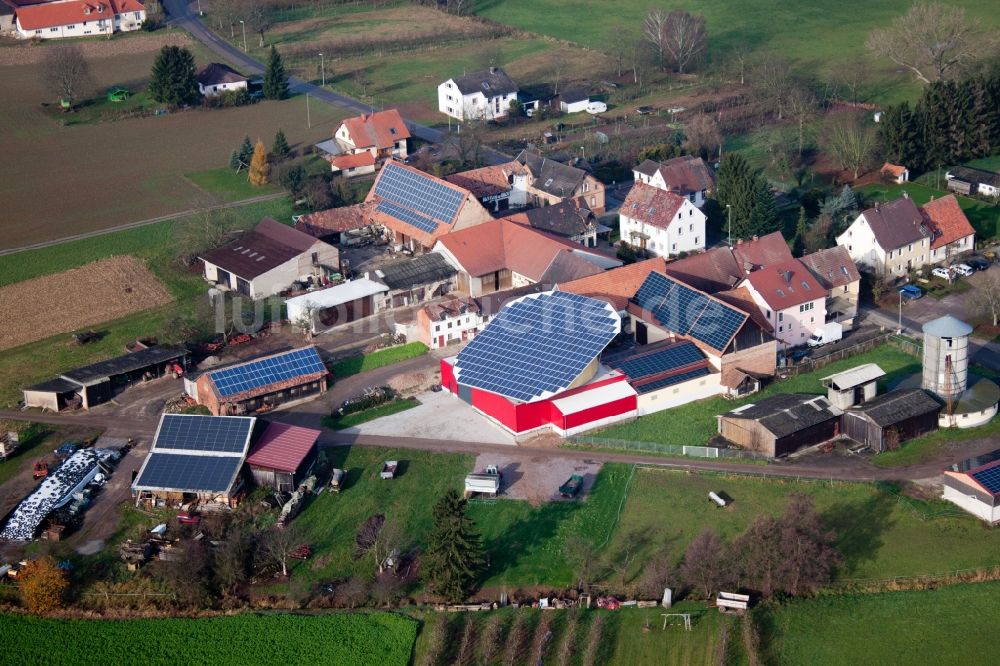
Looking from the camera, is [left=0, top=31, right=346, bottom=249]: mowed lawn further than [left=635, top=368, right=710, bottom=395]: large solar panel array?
Yes

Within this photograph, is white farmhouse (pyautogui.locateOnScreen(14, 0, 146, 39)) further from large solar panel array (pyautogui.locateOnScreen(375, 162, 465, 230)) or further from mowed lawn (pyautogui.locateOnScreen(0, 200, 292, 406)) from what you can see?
large solar panel array (pyautogui.locateOnScreen(375, 162, 465, 230))

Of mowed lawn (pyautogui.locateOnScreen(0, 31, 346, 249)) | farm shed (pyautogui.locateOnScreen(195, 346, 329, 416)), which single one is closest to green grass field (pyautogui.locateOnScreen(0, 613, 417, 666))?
farm shed (pyautogui.locateOnScreen(195, 346, 329, 416))

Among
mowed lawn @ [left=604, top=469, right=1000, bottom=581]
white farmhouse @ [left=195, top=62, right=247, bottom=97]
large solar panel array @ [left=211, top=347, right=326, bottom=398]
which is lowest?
mowed lawn @ [left=604, top=469, right=1000, bottom=581]

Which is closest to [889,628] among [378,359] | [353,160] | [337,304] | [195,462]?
[195,462]

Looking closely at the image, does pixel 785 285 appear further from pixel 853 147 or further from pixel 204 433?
pixel 204 433

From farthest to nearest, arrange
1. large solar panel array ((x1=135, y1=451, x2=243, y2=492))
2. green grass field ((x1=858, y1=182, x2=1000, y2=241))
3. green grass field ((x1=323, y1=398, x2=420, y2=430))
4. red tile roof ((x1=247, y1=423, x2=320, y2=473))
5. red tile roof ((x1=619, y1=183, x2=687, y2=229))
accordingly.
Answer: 1. green grass field ((x1=858, y1=182, x2=1000, y2=241))
2. red tile roof ((x1=619, y1=183, x2=687, y2=229))
3. green grass field ((x1=323, y1=398, x2=420, y2=430))
4. red tile roof ((x1=247, y1=423, x2=320, y2=473))
5. large solar panel array ((x1=135, y1=451, x2=243, y2=492))

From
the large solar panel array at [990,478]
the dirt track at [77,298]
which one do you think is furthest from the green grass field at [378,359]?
the large solar panel array at [990,478]
